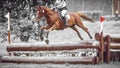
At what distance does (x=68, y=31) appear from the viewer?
89.3ft

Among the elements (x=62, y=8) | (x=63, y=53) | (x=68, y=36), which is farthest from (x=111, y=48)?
(x=68, y=36)

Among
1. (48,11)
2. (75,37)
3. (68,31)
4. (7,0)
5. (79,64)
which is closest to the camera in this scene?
(79,64)

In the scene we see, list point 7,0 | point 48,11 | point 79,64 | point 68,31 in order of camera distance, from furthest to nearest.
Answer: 1. point 68,31
2. point 7,0
3. point 48,11
4. point 79,64

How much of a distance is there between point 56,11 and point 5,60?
8.74 ft

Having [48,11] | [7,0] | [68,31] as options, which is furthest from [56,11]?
[68,31]

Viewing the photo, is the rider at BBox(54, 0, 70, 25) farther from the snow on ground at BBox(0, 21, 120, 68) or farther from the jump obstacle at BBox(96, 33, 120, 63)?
the jump obstacle at BBox(96, 33, 120, 63)

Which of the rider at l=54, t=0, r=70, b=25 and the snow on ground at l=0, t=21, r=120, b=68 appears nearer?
the snow on ground at l=0, t=21, r=120, b=68

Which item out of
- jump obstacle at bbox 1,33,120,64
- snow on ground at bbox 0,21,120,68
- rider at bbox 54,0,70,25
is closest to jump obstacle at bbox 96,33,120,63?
jump obstacle at bbox 1,33,120,64

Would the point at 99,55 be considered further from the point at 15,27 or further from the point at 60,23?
the point at 15,27

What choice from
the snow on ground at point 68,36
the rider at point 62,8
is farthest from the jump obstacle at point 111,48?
the rider at point 62,8

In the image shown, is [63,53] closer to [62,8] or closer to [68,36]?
[62,8]

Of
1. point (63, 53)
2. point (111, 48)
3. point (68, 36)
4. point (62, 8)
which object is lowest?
point (63, 53)

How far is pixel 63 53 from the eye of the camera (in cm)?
1528

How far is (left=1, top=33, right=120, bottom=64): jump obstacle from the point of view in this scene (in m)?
14.7
